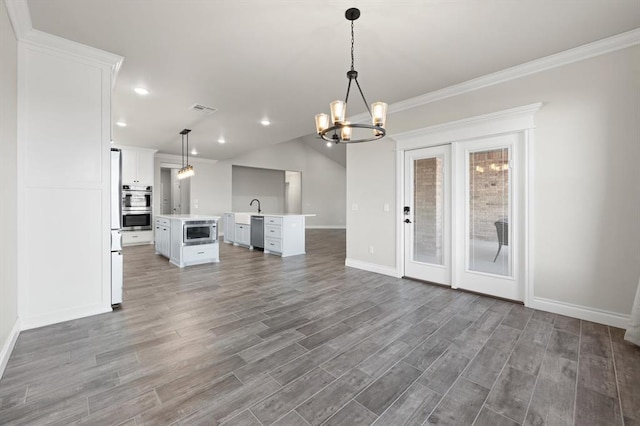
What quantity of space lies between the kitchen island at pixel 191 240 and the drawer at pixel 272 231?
133 centimetres

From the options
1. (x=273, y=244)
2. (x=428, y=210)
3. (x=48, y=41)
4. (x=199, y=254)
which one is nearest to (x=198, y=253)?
(x=199, y=254)

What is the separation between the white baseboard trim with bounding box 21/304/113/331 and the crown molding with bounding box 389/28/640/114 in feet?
15.3

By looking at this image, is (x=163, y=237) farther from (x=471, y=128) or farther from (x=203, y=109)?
(x=471, y=128)

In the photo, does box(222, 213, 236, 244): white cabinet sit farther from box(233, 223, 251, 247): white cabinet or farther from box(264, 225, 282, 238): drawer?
box(264, 225, 282, 238): drawer

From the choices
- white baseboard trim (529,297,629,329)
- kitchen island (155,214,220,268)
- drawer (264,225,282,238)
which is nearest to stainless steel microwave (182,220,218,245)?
kitchen island (155,214,220,268)

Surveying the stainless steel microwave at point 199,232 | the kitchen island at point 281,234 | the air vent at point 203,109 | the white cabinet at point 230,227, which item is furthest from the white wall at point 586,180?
the white cabinet at point 230,227

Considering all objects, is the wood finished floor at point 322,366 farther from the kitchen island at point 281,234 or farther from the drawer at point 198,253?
the kitchen island at point 281,234

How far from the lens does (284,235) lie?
20.4 ft

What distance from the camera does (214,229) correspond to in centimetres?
551

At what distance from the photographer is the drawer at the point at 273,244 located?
20.6ft

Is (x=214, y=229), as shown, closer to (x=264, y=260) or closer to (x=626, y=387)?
(x=264, y=260)

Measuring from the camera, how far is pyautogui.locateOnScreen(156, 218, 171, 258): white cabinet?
570cm

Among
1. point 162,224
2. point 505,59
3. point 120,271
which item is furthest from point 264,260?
point 505,59

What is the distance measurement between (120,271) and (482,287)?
4.30 meters
